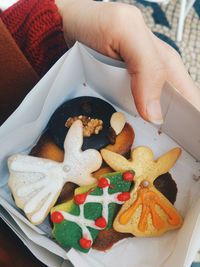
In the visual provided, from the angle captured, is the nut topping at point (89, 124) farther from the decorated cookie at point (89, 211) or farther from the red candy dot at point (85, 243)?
the red candy dot at point (85, 243)

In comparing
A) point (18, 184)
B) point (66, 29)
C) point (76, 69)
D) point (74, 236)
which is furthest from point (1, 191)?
point (66, 29)

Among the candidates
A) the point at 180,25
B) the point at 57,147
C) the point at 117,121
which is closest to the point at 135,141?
the point at 117,121

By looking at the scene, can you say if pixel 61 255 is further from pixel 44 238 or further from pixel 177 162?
pixel 177 162

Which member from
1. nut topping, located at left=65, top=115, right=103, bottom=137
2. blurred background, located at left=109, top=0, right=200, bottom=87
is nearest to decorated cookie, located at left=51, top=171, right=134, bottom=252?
nut topping, located at left=65, top=115, right=103, bottom=137

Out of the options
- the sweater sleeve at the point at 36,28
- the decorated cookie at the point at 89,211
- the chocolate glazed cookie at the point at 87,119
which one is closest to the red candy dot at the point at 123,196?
the decorated cookie at the point at 89,211

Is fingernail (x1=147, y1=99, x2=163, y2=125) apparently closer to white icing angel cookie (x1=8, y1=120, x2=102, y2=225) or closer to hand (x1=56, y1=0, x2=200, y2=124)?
hand (x1=56, y1=0, x2=200, y2=124)
